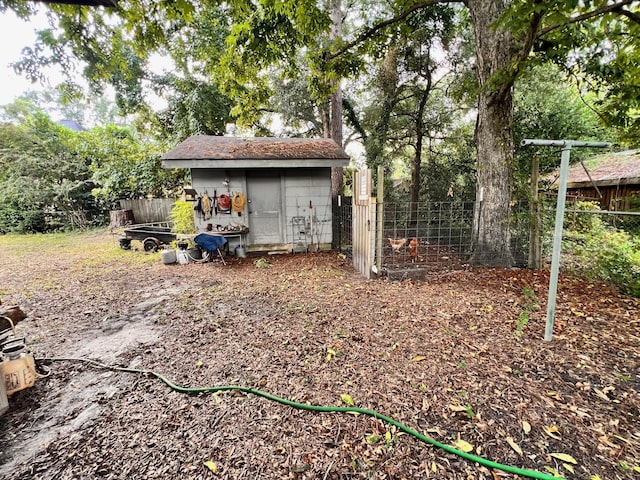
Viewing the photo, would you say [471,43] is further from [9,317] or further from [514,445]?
[9,317]

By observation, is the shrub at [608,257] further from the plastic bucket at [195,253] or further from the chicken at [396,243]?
the plastic bucket at [195,253]

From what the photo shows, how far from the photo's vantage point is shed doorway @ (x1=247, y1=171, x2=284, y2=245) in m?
7.71

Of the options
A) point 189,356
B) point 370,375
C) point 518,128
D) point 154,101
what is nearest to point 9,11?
point 189,356

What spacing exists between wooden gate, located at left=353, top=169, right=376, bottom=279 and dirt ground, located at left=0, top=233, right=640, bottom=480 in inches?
28.7

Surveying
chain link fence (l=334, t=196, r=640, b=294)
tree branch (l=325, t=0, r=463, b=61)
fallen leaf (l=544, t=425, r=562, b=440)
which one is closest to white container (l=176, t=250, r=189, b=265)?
chain link fence (l=334, t=196, r=640, b=294)

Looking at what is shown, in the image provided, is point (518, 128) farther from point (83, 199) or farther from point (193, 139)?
point (83, 199)

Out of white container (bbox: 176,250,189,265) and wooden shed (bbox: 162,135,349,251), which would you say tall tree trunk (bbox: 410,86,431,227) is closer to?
wooden shed (bbox: 162,135,349,251)

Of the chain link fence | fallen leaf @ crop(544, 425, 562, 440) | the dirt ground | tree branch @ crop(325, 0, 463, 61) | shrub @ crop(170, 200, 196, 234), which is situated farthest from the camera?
shrub @ crop(170, 200, 196, 234)

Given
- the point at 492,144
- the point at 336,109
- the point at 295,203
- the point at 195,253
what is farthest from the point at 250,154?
the point at 492,144

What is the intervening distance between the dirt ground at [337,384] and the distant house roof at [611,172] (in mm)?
7400

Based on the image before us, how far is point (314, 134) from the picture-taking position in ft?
43.6

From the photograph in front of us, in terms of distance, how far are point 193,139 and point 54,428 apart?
7.69 meters

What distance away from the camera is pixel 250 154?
23.5 ft

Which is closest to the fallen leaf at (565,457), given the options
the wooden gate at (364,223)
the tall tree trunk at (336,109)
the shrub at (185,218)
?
the wooden gate at (364,223)
